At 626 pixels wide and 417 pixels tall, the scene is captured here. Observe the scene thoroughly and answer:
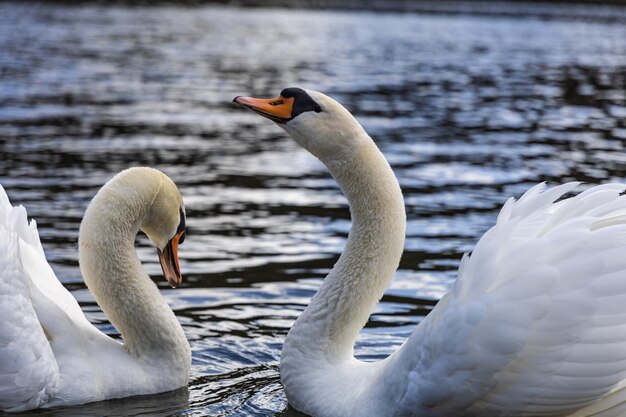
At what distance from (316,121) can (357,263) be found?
81 cm

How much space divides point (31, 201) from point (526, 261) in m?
7.81

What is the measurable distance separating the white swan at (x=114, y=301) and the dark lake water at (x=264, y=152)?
0.14 meters

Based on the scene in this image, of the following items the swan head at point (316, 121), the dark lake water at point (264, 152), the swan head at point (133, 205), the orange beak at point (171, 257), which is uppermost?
the swan head at point (316, 121)

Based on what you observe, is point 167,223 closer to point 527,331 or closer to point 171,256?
point 171,256

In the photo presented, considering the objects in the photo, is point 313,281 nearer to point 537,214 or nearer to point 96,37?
point 537,214

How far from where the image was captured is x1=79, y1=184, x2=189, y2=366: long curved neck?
6.66 meters

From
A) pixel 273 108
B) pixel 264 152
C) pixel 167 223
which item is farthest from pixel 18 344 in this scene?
pixel 264 152

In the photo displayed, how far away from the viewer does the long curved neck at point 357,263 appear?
241 inches

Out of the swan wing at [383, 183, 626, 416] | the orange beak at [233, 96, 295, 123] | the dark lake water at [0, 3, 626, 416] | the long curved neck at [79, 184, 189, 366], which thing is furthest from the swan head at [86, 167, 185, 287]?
the swan wing at [383, 183, 626, 416]

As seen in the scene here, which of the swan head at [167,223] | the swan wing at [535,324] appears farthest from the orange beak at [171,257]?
the swan wing at [535,324]

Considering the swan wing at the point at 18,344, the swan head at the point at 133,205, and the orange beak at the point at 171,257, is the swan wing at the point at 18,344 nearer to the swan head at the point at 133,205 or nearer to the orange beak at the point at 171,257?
the swan head at the point at 133,205

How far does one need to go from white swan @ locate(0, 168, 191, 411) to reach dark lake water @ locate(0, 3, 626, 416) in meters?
0.14

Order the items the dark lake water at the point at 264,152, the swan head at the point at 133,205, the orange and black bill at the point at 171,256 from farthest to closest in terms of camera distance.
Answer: the dark lake water at the point at 264,152 → the orange and black bill at the point at 171,256 → the swan head at the point at 133,205

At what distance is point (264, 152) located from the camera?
1579 cm
